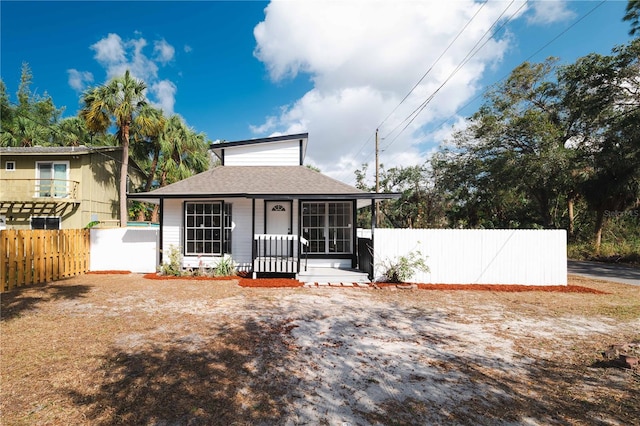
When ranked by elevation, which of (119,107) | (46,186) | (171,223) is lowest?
(171,223)

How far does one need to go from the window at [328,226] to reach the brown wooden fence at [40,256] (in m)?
8.06

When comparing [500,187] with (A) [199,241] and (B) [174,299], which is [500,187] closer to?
(A) [199,241]

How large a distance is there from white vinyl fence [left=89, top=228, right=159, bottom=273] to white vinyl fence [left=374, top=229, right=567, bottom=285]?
8.54 metres

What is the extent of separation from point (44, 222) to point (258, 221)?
15763 millimetres

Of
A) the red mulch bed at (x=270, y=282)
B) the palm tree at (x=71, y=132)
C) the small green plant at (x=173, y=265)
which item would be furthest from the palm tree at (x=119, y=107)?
the palm tree at (x=71, y=132)

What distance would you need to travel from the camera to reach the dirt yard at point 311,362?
281 cm

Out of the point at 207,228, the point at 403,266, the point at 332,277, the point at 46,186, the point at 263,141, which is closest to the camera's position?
the point at 403,266

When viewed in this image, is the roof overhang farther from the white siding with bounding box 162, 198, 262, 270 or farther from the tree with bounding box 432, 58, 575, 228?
the tree with bounding box 432, 58, 575, 228

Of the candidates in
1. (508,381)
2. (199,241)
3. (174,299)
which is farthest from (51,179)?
(508,381)

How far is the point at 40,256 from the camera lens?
336 inches

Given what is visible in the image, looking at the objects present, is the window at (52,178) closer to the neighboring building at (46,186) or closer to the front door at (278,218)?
the neighboring building at (46,186)

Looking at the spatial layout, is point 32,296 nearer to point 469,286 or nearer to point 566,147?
point 469,286

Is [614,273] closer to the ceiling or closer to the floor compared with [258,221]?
closer to the floor

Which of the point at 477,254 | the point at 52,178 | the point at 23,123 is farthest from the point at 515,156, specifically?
the point at 23,123
